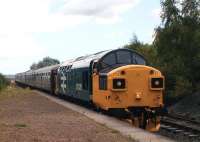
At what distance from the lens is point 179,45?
3117 centimetres

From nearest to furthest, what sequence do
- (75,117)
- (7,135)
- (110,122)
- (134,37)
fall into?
(7,135)
(110,122)
(75,117)
(134,37)

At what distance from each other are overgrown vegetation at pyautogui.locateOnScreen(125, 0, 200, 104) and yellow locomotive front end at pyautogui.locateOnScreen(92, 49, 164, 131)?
11.2 metres

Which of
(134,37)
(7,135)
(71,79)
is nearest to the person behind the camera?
(7,135)

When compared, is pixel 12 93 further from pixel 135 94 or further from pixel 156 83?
pixel 156 83

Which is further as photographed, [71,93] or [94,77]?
[71,93]

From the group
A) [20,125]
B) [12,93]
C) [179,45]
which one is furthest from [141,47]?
[20,125]

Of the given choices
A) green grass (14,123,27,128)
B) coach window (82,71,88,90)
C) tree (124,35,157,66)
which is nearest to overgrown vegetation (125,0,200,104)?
tree (124,35,157,66)

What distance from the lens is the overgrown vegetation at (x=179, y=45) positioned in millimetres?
30312

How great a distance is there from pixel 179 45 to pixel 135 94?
13.5 m

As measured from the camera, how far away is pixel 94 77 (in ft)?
67.6

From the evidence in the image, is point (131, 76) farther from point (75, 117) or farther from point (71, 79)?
point (71, 79)

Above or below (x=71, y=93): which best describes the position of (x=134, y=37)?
above

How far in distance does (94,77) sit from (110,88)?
2.62 m

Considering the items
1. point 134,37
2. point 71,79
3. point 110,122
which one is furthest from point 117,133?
point 134,37
